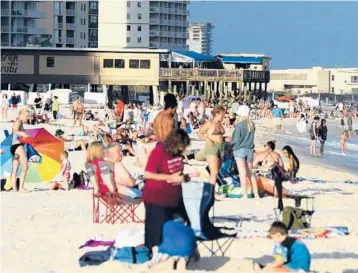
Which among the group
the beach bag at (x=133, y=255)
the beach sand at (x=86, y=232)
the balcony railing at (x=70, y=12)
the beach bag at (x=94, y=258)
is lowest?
the beach sand at (x=86, y=232)

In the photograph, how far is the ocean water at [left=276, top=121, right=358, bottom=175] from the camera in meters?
28.2

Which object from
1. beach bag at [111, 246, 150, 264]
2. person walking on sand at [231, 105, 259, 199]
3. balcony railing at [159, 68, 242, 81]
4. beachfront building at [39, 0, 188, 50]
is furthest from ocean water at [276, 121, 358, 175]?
beachfront building at [39, 0, 188, 50]

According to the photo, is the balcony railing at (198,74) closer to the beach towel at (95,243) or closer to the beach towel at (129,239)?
the beach towel at (95,243)

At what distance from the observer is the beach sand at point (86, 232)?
9.04m

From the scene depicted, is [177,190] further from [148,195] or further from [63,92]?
[63,92]

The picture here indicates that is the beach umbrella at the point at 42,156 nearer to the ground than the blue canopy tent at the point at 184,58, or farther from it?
nearer to the ground

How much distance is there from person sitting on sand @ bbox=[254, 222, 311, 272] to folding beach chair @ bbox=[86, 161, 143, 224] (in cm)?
294

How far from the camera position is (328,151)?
34.9 metres

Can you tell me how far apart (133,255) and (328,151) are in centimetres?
2669

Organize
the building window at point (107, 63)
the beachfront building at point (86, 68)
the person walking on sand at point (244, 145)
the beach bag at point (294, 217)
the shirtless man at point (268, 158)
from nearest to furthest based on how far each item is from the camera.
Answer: the beach bag at point (294, 217) → the person walking on sand at point (244, 145) → the shirtless man at point (268, 158) → the beachfront building at point (86, 68) → the building window at point (107, 63)

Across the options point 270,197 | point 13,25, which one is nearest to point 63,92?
point 13,25

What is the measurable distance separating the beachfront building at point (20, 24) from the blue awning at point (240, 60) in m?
20.0

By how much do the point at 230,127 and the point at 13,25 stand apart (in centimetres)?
6534

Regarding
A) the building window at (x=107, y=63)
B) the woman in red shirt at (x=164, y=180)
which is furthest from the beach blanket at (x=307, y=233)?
the building window at (x=107, y=63)
